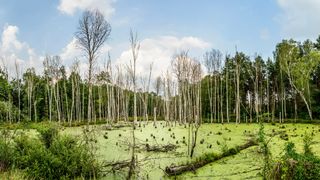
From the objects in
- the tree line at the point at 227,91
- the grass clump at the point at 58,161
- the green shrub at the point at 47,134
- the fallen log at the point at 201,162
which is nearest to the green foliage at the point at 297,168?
the fallen log at the point at 201,162

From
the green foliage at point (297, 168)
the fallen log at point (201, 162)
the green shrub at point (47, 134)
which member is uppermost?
the green shrub at point (47, 134)

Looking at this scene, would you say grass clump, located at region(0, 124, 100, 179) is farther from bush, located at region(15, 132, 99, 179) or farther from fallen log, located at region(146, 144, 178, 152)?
fallen log, located at region(146, 144, 178, 152)

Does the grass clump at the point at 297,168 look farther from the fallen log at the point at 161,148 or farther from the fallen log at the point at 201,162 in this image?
the fallen log at the point at 161,148

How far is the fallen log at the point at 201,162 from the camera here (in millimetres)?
12000

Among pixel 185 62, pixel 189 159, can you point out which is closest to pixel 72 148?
pixel 189 159

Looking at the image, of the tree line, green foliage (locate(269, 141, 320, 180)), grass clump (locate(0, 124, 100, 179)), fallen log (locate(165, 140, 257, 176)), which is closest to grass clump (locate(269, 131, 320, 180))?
green foliage (locate(269, 141, 320, 180))

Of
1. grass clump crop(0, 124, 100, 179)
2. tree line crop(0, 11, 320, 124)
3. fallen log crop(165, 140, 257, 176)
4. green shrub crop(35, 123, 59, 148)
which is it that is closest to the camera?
grass clump crop(0, 124, 100, 179)

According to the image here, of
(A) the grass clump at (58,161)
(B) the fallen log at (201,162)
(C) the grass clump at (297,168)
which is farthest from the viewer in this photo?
(B) the fallen log at (201,162)

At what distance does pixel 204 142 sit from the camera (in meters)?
18.5

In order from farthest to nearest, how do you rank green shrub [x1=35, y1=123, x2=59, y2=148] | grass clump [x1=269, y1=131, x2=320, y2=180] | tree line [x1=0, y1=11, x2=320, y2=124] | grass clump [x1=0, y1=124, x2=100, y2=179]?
tree line [x1=0, y1=11, x2=320, y2=124], green shrub [x1=35, y1=123, x2=59, y2=148], grass clump [x1=0, y1=124, x2=100, y2=179], grass clump [x1=269, y1=131, x2=320, y2=180]

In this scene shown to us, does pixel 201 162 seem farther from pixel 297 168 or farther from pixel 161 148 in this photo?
pixel 297 168

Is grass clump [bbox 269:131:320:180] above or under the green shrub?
under

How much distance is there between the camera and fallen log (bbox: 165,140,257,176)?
1200 centimetres

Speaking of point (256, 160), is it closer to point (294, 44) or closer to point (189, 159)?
point (189, 159)
